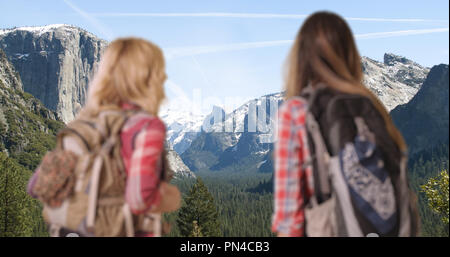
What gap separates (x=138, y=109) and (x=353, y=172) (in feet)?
7.03

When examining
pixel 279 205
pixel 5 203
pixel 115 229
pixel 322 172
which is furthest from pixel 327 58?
pixel 5 203

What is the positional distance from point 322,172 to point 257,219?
538 ft

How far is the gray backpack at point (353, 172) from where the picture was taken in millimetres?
3191

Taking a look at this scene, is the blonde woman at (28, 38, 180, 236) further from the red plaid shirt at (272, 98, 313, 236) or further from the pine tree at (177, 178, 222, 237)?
the pine tree at (177, 178, 222, 237)

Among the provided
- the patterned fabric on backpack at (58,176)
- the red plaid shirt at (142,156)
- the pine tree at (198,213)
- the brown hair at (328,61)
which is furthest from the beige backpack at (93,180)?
the pine tree at (198,213)

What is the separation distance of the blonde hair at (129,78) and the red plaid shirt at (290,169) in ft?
4.38

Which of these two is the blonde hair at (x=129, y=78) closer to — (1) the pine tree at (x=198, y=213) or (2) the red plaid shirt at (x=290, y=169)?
(2) the red plaid shirt at (x=290, y=169)

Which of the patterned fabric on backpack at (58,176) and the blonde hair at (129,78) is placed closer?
the patterned fabric on backpack at (58,176)

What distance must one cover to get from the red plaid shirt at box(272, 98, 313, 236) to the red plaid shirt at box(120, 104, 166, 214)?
3.76ft

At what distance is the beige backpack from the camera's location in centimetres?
353

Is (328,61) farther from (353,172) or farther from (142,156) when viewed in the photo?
(142,156)

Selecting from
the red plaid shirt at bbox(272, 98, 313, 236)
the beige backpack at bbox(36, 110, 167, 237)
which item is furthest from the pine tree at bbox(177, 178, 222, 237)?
the red plaid shirt at bbox(272, 98, 313, 236)

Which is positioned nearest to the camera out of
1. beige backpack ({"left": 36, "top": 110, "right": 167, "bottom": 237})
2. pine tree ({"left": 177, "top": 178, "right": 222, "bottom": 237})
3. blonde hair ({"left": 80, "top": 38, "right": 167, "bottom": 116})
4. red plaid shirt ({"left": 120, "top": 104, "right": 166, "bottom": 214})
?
red plaid shirt ({"left": 120, "top": 104, "right": 166, "bottom": 214})
